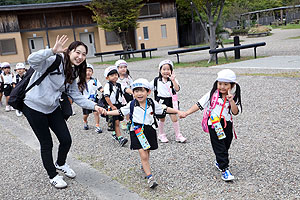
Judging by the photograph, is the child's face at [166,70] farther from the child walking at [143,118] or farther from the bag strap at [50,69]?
the bag strap at [50,69]

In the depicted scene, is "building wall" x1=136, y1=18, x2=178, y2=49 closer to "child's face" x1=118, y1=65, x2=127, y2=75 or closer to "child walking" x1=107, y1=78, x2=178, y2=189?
"child's face" x1=118, y1=65, x2=127, y2=75

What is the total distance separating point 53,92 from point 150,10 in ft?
103

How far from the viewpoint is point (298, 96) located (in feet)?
24.6

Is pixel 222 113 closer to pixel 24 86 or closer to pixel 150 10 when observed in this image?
pixel 24 86

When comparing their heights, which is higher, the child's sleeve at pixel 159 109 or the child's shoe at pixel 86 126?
the child's sleeve at pixel 159 109

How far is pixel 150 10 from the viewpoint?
33625mm

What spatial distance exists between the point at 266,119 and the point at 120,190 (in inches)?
138

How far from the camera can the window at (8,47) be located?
97.9 feet

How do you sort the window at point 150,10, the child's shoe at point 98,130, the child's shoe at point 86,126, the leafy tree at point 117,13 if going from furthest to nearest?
the window at point 150,10 → the leafy tree at point 117,13 → the child's shoe at point 86,126 → the child's shoe at point 98,130

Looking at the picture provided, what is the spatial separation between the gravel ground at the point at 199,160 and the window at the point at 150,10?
2757 centimetres

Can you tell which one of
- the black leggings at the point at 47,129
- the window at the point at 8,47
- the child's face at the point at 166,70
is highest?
the window at the point at 8,47

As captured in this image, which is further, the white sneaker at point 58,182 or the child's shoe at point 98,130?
the child's shoe at point 98,130

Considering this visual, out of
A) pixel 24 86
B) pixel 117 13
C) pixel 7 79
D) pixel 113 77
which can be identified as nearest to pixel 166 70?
pixel 113 77

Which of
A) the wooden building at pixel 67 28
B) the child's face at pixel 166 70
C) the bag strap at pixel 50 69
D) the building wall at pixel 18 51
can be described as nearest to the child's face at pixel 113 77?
the child's face at pixel 166 70
